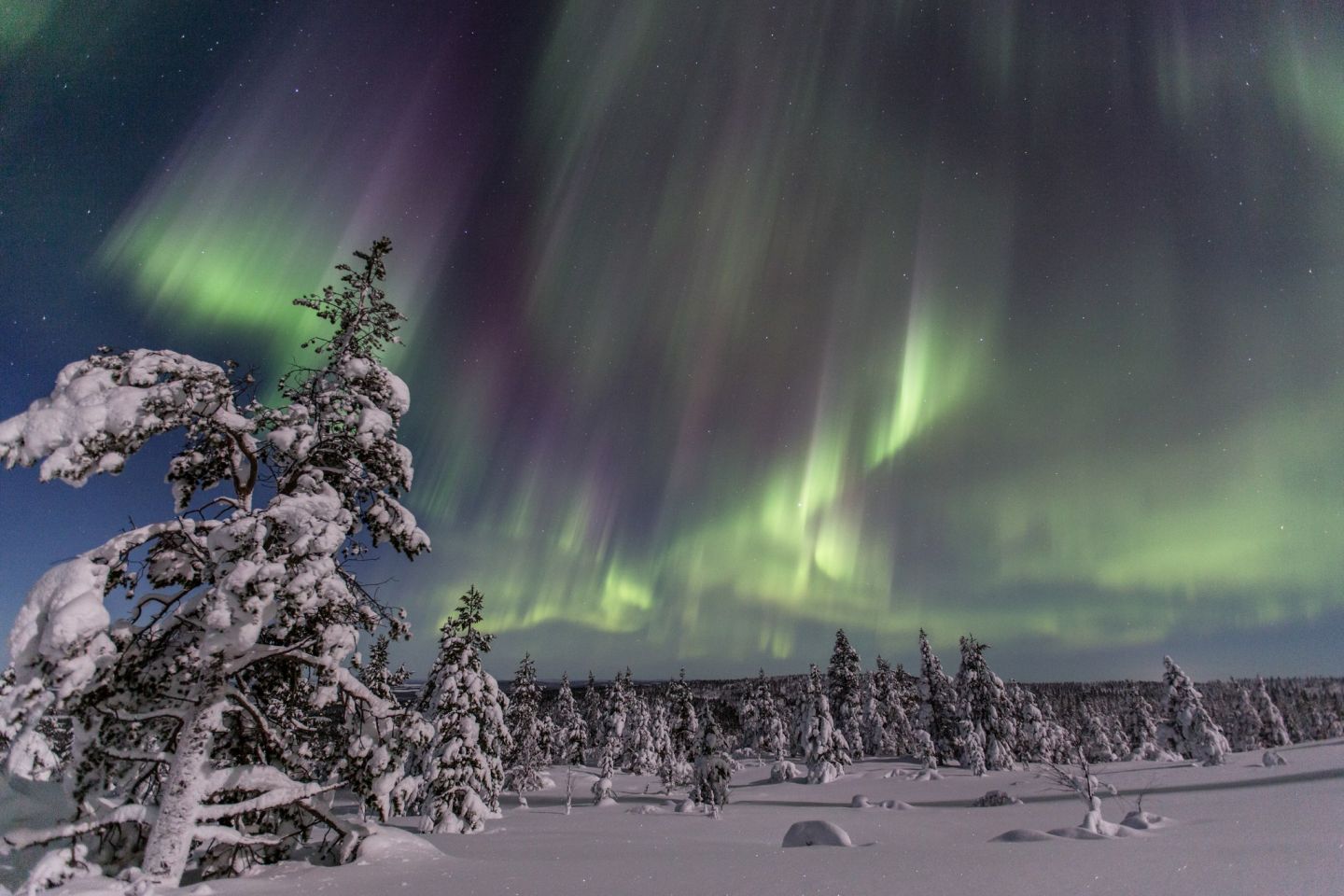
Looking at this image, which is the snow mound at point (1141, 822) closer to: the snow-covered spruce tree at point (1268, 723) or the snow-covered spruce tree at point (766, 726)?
the snow-covered spruce tree at point (766, 726)

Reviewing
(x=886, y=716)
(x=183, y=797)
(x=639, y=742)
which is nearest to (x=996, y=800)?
(x=183, y=797)

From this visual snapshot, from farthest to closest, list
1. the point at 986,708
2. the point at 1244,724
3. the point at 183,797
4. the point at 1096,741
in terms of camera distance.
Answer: the point at 1244,724 < the point at 1096,741 < the point at 986,708 < the point at 183,797

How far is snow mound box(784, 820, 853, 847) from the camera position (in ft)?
43.1

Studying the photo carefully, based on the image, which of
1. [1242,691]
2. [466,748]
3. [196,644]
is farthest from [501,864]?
[1242,691]

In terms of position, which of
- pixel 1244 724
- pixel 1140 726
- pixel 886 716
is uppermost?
pixel 1244 724

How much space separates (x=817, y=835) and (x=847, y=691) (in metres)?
61.6

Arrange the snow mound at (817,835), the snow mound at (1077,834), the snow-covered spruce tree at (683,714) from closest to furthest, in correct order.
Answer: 1. the snow mound at (817,835)
2. the snow mound at (1077,834)
3. the snow-covered spruce tree at (683,714)

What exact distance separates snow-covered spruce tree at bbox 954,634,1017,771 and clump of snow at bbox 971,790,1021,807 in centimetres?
2248

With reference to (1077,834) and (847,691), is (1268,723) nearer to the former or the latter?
(847,691)

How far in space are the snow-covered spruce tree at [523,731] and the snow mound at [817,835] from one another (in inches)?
1845

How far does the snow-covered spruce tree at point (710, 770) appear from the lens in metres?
37.0

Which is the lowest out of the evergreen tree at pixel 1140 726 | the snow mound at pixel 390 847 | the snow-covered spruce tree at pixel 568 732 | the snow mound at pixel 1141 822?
the snow-covered spruce tree at pixel 568 732

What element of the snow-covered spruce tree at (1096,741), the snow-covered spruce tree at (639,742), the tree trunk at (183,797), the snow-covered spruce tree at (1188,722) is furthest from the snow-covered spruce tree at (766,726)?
the tree trunk at (183,797)

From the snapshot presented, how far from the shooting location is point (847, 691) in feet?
228
